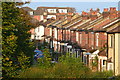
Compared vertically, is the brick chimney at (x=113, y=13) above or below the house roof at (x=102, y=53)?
above

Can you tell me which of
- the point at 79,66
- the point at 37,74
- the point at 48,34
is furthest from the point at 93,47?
the point at 48,34

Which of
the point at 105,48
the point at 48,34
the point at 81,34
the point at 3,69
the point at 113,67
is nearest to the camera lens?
the point at 3,69

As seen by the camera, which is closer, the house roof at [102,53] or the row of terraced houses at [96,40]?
the row of terraced houses at [96,40]

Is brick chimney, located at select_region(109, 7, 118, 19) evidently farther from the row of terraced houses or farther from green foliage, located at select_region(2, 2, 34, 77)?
green foliage, located at select_region(2, 2, 34, 77)

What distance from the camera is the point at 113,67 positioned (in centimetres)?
3177

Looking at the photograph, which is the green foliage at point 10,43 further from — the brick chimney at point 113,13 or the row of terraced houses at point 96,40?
the brick chimney at point 113,13

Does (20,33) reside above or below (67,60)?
above

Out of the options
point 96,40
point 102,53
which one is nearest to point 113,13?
point 96,40

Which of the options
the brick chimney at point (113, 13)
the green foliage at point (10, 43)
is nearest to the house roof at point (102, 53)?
the brick chimney at point (113, 13)

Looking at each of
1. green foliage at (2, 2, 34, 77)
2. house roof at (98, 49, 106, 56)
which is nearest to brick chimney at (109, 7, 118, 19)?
house roof at (98, 49, 106, 56)

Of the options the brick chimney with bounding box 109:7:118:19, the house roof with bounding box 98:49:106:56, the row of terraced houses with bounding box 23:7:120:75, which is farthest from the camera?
the brick chimney with bounding box 109:7:118:19

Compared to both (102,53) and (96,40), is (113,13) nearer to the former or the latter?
(96,40)

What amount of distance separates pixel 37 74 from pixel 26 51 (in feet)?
25.1

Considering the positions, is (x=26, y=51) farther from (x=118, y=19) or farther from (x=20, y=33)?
(x=118, y=19)
